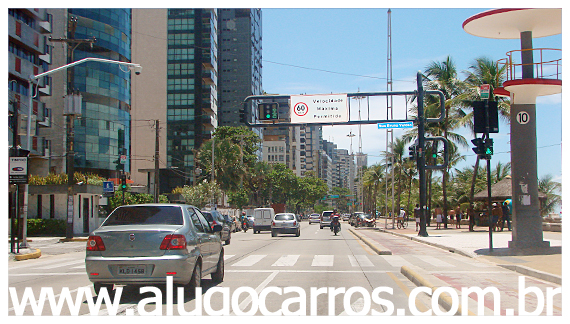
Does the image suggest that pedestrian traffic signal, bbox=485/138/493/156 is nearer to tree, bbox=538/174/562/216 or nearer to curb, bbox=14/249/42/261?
curb, bbox=14/249/42/261

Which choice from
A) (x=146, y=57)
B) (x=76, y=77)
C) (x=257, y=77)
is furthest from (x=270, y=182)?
(x=257, y=77)

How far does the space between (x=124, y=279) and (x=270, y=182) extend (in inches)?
3221

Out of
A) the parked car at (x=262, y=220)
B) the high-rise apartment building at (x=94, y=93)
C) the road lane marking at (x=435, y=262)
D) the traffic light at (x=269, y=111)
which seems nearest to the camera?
the road lane marking at (x=435, y=262)

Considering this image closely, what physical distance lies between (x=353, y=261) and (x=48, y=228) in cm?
2538

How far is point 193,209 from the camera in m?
10.5

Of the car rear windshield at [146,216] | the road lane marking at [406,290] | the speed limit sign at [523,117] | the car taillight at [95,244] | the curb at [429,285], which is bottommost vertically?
the road lane marking at [406,290]

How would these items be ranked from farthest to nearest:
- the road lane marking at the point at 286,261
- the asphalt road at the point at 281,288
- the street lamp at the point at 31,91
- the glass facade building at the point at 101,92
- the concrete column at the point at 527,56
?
1. the glass facade building at the point at 101,92
2. the street lamp at the point at 31,91
3. the concrete column at the point at 527,56
4. the road lane marking at the point at 286,261
5. the asphalt road at the point at 281,288

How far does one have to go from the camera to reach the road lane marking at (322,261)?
14766mm

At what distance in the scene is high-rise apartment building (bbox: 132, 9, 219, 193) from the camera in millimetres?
85188

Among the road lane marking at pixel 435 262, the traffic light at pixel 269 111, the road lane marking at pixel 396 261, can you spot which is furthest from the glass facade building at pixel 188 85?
the road lane marking at pixel 435 262

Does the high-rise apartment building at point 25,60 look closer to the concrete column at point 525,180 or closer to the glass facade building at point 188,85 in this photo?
the concrete column at point 525,180

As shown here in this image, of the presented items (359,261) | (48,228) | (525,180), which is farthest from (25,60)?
(525,180)

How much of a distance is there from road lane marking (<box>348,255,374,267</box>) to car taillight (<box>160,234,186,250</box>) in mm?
7273

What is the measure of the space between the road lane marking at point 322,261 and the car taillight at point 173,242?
6.69 metres
